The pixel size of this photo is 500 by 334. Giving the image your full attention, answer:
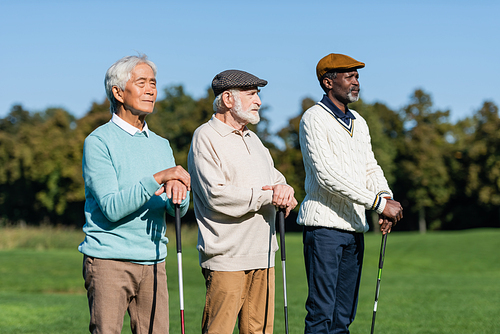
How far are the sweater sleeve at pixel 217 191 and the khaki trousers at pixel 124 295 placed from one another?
1.64 feet

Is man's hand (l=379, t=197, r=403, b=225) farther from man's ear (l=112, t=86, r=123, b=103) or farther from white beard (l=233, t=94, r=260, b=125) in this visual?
man's ear (l=112, t=86, r=123, b=103)

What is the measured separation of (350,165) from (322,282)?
0.87m

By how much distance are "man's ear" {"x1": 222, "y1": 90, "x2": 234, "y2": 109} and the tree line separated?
3653 cm

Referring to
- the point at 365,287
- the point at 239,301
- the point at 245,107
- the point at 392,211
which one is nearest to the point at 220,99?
the point at 245,107

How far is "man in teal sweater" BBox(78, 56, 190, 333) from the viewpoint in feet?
9.78

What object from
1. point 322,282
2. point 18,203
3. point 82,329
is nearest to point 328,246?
point 322,282

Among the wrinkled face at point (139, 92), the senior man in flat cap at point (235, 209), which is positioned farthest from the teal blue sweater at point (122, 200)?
the senior man in flat cap at point (235, 209)

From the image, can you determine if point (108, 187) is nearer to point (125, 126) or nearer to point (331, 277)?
point (125, 126)

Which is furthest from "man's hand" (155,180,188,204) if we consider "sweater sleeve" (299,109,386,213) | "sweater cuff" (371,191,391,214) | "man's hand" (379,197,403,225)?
"man's hand" (379,197,403,225)

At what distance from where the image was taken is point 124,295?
3049 millimetres

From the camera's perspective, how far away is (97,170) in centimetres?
303

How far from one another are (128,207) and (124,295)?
0.51 metres

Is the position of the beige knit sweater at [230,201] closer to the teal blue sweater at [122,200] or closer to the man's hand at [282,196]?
the man's hand at [282,196]

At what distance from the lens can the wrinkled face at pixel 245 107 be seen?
3.62 metres
